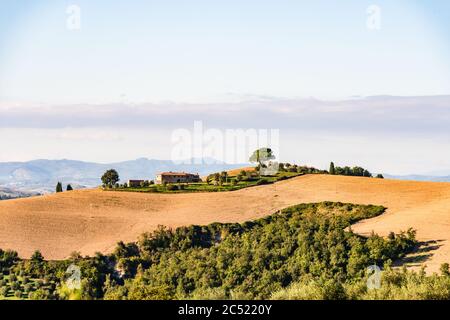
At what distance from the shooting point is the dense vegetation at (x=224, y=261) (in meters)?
79.8

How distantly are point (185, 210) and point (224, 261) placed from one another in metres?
25.9

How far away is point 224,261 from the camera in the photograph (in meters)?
86.8

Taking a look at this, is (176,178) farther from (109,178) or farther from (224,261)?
(224,261)

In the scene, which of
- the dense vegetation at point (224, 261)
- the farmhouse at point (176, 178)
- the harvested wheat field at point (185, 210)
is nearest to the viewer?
the dense vegetation at point (224, 261)

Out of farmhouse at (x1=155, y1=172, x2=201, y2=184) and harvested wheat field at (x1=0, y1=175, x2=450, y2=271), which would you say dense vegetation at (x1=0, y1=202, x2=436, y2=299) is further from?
farmhouse at (x1=155, y1=172, x2=201, y2=184)

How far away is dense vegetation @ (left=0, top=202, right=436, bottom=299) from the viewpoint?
3142 inches

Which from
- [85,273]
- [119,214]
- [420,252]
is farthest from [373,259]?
[119,214]

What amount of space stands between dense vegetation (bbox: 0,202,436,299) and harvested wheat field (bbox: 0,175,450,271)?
137 inches

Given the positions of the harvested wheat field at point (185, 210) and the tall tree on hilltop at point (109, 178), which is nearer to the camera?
the harvested wheat field at point (185, 210)

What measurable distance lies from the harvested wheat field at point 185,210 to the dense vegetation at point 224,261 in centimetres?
348

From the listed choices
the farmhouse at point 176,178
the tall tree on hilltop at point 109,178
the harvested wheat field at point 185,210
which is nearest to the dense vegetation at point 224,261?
the harvested wheat field at point 185,210

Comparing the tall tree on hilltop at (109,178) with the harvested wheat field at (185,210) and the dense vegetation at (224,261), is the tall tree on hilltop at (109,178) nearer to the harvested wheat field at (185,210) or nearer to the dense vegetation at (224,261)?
the harvested wheat field at (185,210)

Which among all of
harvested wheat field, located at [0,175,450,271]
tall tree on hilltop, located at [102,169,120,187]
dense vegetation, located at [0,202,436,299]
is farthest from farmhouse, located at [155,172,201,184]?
dense vegetation, located at [0,202,436,299]
